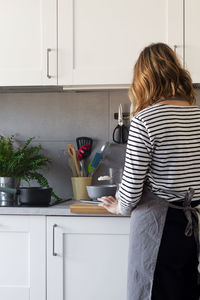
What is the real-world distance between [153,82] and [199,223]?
0.51m

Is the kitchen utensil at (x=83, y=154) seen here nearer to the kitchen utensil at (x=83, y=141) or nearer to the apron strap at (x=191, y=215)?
the kitchen utensil at (x=83, y=141)

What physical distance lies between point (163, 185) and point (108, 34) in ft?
3.81

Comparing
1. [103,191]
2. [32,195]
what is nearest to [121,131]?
[103,191]

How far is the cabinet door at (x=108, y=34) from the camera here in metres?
A: 2.44

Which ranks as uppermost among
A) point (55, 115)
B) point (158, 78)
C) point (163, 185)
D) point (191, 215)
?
point (158, 78)

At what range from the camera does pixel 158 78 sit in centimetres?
164

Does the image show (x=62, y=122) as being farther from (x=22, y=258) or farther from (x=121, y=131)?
(x=22, y=258)

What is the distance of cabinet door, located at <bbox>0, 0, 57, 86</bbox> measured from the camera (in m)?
2.50

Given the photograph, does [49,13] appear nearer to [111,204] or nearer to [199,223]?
[111,204]

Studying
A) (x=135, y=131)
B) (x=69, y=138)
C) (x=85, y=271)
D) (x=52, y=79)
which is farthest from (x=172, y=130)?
(x=69, y=138)

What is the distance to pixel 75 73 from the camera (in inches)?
98.0

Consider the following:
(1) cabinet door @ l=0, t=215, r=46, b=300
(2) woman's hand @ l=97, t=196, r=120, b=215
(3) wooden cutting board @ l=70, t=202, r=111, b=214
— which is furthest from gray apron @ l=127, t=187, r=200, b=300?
(1) cabinet door @ l=0, t=215, r=46, b=300

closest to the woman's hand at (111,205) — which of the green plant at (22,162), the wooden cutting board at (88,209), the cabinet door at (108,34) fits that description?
the wooden cutting board at (88,209)

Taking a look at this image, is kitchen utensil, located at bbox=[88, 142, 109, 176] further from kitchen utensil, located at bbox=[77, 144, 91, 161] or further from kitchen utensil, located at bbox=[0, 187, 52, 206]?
kitchen utensil, located at bbox=[0, 187, 52, 206]
